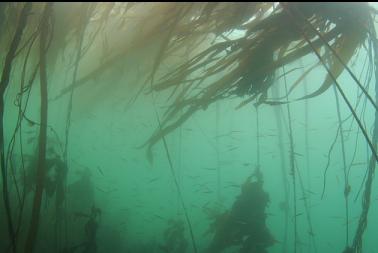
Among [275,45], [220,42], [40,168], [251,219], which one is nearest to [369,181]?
[275,45]

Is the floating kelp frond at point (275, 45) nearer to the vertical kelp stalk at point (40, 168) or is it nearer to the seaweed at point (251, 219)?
the vertical kelp stalk at point (40, 168)

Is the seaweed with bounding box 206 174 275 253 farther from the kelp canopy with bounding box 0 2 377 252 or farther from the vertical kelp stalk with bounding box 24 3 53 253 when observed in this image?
the vertical kelp stalk with bounding box 24 3 53 253

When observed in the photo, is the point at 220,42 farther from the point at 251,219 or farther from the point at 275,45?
the point at 251,219

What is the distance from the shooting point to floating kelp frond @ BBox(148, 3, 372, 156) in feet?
8.34

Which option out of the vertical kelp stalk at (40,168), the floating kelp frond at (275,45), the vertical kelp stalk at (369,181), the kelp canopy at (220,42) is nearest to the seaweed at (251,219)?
the vertical kelp stalk at (369,181)

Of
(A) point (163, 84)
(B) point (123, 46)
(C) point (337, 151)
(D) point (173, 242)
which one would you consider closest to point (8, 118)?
(D) point (173, 242)

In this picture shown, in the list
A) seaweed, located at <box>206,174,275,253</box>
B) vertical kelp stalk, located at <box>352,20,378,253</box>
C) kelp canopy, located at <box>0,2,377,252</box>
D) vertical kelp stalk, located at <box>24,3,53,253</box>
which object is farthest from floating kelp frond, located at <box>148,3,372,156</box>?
seaweed, located at <box>206,174,275,253</box>

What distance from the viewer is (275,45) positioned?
9.16 feet

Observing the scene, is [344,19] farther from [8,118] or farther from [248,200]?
[8,118]

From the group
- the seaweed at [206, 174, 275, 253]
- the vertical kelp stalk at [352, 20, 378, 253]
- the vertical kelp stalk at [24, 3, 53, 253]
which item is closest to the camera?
the vertical kelp stalk at [24, 3, 53, 253]

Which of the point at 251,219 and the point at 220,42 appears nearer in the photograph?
the point at 220,42

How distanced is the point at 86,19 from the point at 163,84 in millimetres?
1136

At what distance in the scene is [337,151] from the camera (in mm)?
14672

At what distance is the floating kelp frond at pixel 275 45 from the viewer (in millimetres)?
2541
